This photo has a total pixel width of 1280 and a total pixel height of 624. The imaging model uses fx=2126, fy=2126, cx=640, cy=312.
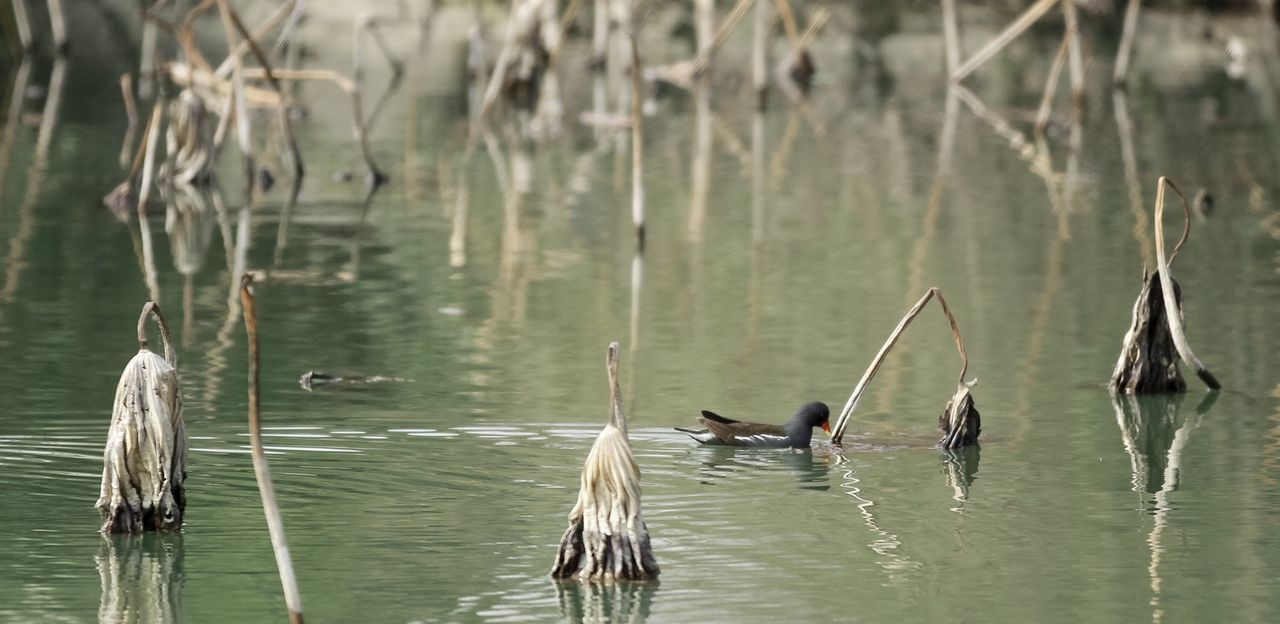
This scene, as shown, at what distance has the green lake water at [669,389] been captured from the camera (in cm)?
802

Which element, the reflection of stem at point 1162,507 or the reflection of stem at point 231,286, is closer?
the reflection of stem at point 1162,507

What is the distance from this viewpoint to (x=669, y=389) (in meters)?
12.1

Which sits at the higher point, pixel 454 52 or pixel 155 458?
pixel 454 52

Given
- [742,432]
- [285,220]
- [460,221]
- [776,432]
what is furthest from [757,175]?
[742,432]

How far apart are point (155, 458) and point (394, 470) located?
2.00m

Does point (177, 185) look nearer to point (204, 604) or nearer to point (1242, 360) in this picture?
point (1242, 360)

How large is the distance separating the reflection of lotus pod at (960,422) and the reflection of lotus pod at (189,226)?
26.5ft

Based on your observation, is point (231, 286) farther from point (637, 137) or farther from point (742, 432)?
point (742, 432)

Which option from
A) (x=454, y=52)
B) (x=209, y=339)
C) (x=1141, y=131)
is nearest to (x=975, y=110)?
(x=1141, y=131)

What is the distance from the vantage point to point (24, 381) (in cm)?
1187

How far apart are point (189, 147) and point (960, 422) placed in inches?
519

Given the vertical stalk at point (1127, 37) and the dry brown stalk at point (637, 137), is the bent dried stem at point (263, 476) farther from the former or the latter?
the vertical stalk at point (1127, 37)

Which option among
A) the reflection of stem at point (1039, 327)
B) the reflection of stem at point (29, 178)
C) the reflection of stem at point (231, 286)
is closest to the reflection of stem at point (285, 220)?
the reflection of stem at point (231, 286)

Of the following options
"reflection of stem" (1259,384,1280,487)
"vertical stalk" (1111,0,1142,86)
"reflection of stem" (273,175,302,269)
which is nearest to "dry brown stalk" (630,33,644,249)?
"reflection of stem" (273,175,302,269)
